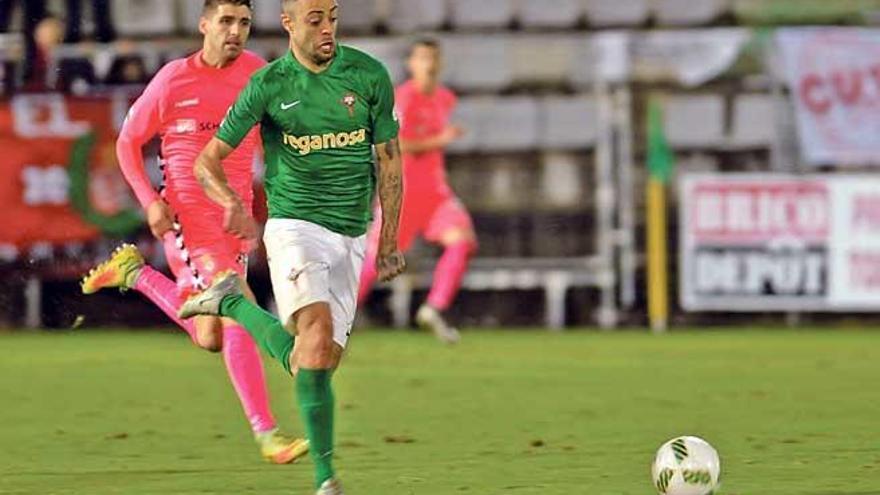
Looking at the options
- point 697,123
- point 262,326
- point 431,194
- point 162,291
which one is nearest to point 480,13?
point 697,123

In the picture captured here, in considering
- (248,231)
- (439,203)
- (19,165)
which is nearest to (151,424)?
(248,231)

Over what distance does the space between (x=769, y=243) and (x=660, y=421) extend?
805 cm

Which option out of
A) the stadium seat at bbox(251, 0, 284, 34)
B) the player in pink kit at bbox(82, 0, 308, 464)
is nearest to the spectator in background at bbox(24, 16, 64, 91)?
the stadium seat at bbox(251, 0, 284, 34)

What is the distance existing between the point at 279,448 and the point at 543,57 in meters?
11.1

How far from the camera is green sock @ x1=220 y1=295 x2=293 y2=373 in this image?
8805 millimetres

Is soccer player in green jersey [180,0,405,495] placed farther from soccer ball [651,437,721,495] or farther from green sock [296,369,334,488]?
soccer ball [651,437,721,495]

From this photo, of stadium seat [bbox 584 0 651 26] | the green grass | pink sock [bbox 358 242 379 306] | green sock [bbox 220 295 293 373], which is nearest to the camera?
green sock [bbox 220 295 293 373]

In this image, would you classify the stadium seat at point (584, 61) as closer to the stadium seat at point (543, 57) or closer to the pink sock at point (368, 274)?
the stadium seat at point (543, 57)

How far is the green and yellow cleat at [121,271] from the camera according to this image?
1140 centimetres

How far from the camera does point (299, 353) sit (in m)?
8.37

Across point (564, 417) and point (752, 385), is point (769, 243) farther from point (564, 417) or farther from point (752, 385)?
point (564, 417)

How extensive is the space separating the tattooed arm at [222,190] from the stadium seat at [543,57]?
468 inches

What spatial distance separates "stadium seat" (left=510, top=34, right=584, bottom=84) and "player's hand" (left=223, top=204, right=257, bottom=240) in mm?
12040

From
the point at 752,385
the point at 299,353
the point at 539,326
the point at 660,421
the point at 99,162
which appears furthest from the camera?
the point at 539,326
